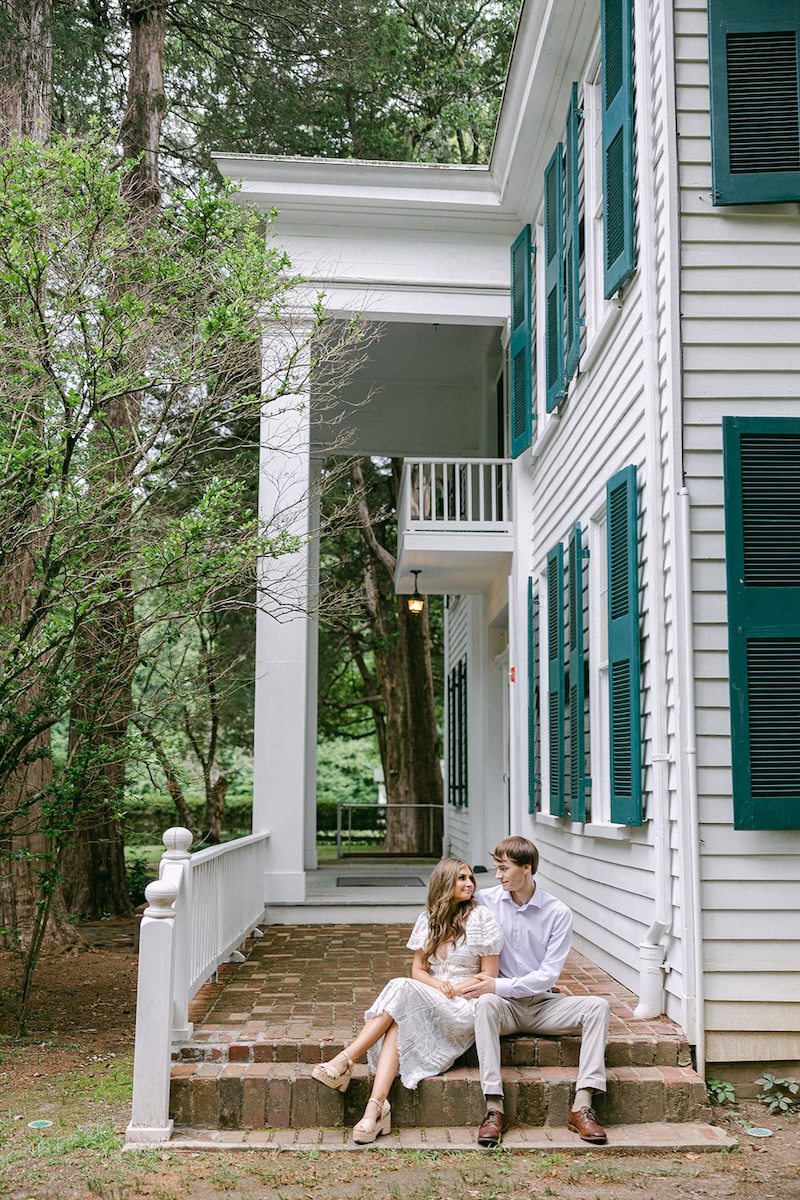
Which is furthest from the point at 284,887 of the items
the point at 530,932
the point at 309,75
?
the point at 309,75

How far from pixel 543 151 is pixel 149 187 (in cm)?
453

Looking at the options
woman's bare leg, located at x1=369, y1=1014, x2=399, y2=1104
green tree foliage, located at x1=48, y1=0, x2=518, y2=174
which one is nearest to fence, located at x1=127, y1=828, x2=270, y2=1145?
woman's bare leg, located at x1=369, y1=1014, x2=399, y2=1104

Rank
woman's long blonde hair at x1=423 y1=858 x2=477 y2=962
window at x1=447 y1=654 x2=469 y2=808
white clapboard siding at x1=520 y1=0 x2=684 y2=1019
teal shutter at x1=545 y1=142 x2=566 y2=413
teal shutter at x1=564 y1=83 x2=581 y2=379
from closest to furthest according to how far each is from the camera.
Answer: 1. woman's long blonde hair at x1=423 y1=858 x2=477 y2=962
2. white clapboard siding at x1=520 y1=0 x2=684 y2=1019
3. teal shutter at x1=564 y1=83 x2=581 y2=379
4. teal shutter at x1=545 y1=142 x2=566 y2=413
5. window at x1=447 y1=654 x2=469 y2=808

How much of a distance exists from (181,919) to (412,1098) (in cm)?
131

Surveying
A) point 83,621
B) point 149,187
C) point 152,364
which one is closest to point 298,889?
point 83,621

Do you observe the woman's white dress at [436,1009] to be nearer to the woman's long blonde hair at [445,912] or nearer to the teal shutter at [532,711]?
the woman's long blonde hair at [445,912]

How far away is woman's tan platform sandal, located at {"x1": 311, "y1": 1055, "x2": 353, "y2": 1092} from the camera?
15.8ft

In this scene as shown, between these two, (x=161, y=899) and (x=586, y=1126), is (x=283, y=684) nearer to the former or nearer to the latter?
(x=161, y=899)

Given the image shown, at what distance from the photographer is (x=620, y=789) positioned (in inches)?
245

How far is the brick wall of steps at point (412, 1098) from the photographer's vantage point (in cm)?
489

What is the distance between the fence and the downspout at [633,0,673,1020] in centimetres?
222

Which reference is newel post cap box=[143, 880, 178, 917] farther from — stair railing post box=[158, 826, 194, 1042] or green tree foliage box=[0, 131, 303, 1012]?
green tree foliage box=[0, 131, 303, 1012]

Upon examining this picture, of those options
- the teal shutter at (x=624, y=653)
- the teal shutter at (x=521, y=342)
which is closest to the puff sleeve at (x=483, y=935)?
the teal shutter at (x=624, y=653)

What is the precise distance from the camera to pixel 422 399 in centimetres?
1462
